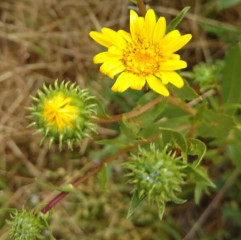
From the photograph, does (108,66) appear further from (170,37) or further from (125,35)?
(170,37)

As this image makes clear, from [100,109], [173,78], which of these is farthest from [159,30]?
[100,109]

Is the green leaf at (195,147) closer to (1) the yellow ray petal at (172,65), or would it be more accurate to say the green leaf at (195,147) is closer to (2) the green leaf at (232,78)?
(1) the yellow ray petal at (172,65)

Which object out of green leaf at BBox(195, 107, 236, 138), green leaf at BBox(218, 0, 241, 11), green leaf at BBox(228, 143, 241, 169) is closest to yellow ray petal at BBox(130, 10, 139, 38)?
green leaf at BBox(195, 107, 236, 138)

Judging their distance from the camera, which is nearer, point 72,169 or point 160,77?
point 160,77

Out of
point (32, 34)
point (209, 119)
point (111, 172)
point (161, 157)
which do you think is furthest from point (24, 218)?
point (32, 34)

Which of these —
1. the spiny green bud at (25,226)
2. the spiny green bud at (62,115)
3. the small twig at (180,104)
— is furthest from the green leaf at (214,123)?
the spiny green bud at (25,226)

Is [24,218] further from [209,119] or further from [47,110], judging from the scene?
[209,119]
